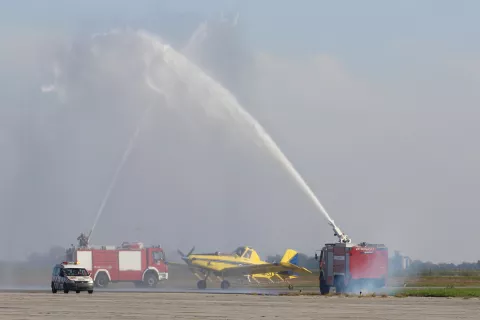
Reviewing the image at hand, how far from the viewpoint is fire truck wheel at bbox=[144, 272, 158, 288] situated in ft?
296

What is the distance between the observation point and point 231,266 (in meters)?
90.2

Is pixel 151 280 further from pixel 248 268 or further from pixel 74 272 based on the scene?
pixel 74 272

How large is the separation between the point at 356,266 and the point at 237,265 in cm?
2914

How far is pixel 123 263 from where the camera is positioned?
8931cm

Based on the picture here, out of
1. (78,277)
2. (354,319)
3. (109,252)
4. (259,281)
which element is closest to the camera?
(354,319)

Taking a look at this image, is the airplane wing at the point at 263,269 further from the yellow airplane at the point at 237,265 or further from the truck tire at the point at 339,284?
the truck tire at the point at 339,284

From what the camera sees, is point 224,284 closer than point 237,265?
Yes

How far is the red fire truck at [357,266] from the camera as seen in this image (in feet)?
205

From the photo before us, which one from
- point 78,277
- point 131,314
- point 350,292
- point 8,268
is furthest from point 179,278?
point 131,314

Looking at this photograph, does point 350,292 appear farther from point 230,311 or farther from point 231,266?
point 231,266

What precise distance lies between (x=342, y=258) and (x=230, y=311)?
71.4 feet

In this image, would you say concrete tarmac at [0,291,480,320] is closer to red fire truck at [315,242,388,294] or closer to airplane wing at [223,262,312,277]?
red fire truck at [315,242,388,294]

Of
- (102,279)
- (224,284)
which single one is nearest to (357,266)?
(224,284)

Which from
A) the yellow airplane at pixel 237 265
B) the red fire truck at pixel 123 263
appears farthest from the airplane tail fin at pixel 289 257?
the red fire truck at pixel 123 263
